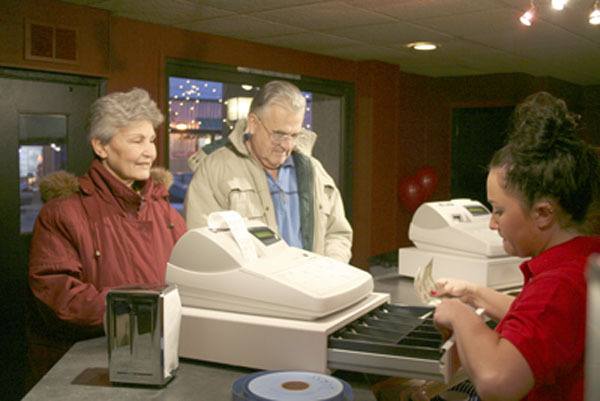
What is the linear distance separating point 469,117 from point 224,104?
3.06 m

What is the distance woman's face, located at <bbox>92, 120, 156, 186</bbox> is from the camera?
2.51 m

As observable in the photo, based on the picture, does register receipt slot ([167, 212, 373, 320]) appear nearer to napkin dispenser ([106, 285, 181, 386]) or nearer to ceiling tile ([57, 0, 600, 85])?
napkin dispenser ([106, 285, 181, 386])

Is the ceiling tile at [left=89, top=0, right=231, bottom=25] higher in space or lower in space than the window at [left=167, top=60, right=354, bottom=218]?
higher

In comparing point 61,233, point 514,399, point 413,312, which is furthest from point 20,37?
point 514,399

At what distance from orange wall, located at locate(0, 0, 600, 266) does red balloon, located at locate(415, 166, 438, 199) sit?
0.88 ft

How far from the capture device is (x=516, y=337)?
3.95 ft

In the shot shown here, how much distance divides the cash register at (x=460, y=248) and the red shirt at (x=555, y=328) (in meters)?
1.62

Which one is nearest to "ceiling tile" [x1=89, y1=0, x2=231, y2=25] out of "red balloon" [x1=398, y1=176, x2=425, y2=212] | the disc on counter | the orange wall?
the orange wall

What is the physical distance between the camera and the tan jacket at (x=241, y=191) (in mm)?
2885

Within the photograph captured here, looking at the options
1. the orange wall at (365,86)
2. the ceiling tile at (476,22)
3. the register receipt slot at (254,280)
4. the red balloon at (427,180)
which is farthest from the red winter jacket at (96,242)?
the red balloon at (427,180)

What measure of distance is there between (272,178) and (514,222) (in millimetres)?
1766

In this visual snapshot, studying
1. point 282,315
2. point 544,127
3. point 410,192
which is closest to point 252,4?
point 282,315

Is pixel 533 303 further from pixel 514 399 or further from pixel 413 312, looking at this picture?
pixel 413 312

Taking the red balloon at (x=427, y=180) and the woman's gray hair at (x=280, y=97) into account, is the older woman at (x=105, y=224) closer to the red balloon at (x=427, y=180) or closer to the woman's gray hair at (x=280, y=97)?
the woman's gray hair at (x=280, y=97)
